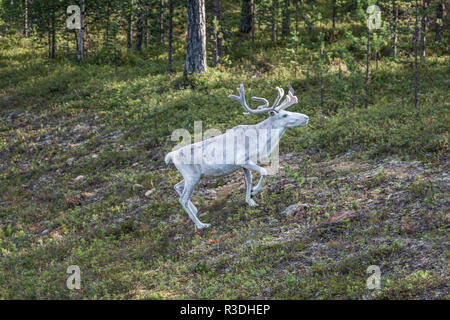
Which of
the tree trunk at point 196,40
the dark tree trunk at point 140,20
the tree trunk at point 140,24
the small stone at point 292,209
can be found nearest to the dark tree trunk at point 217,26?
the tree trunk at point 196,40

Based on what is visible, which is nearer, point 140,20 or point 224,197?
point 224,197

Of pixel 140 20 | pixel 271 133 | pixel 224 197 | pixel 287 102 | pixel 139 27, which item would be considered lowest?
pixel 224 197

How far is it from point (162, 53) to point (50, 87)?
6.80 metres

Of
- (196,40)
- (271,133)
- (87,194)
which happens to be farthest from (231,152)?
(196,40)

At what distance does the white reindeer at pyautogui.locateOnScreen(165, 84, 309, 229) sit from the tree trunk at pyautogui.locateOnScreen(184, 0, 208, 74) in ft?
35.5

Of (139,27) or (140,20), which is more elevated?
(140,20)

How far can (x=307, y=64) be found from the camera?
2286 centimetres

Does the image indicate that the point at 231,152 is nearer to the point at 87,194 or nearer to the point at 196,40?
the point at 87,194

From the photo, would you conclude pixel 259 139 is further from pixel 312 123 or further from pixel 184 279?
pixel 312 123

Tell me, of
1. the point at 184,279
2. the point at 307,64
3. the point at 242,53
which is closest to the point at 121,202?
the point at 184,279

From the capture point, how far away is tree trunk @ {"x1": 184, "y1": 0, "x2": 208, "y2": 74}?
21.3 m

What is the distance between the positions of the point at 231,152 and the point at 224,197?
1.90m

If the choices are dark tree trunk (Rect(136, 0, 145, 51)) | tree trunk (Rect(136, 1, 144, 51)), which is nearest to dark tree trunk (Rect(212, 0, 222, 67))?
dark tree trunk (Rect(136, 0, 145, 51))

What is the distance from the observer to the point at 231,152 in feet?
35.2
